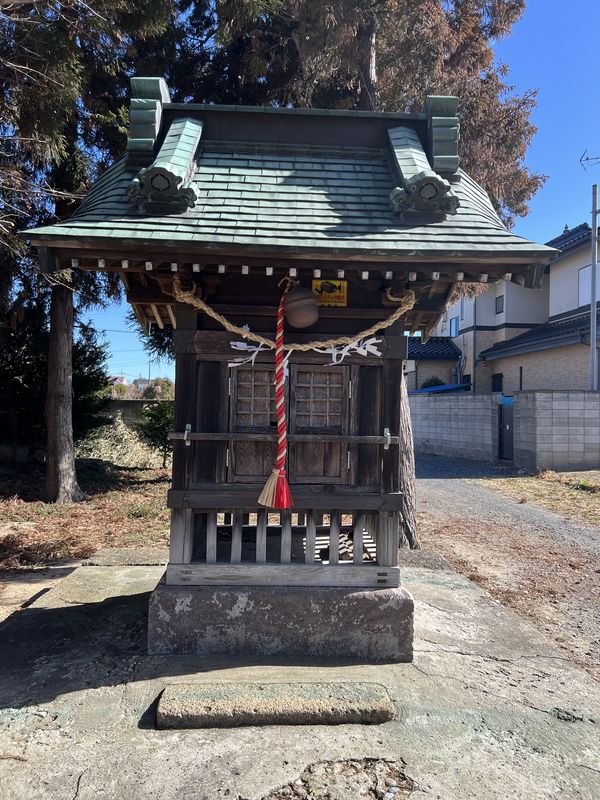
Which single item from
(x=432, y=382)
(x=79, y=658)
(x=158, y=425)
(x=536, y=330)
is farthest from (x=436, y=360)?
(x=79, y=658)

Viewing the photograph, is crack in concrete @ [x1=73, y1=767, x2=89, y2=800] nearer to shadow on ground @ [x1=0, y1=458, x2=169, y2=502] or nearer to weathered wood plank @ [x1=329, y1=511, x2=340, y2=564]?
weathered wood plank @ [x1=329, y1=511, x2=340, y2=564]

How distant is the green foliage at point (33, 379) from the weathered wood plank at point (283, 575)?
8.94 metres

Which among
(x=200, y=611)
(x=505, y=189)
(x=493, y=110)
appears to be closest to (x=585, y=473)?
(x=505, y=189)

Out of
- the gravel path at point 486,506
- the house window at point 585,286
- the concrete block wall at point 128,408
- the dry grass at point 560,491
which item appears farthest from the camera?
the house window at point 585,286

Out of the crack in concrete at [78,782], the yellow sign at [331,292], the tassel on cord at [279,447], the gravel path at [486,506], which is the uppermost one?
the yellow sign at [331,292]

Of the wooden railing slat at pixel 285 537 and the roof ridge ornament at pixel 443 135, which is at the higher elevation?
the roof ridge ornament at pixel 443 135

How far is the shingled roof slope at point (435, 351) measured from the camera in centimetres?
2564

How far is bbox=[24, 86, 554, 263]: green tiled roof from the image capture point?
355 cm

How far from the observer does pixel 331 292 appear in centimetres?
406

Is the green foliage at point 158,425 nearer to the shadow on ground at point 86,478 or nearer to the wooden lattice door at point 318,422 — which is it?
the shadow on ground at point 86,478

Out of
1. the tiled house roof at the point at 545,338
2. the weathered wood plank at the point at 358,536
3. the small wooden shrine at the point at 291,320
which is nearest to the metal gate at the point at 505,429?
the tiled house roof at the point at 545,338

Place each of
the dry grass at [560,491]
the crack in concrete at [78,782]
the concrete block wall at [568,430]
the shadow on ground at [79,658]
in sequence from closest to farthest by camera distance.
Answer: the crack in concrete at [78,782] → the shadow on ground at [79,658] → the dry grass at [560,491] → the concrete block wall at [568,430]

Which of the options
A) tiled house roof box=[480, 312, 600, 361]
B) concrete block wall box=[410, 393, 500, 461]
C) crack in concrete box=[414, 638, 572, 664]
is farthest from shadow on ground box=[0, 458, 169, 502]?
tiled house roof box=[480, 312, 600, 361]

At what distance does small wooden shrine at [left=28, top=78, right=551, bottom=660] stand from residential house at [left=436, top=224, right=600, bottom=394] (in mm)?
11765
